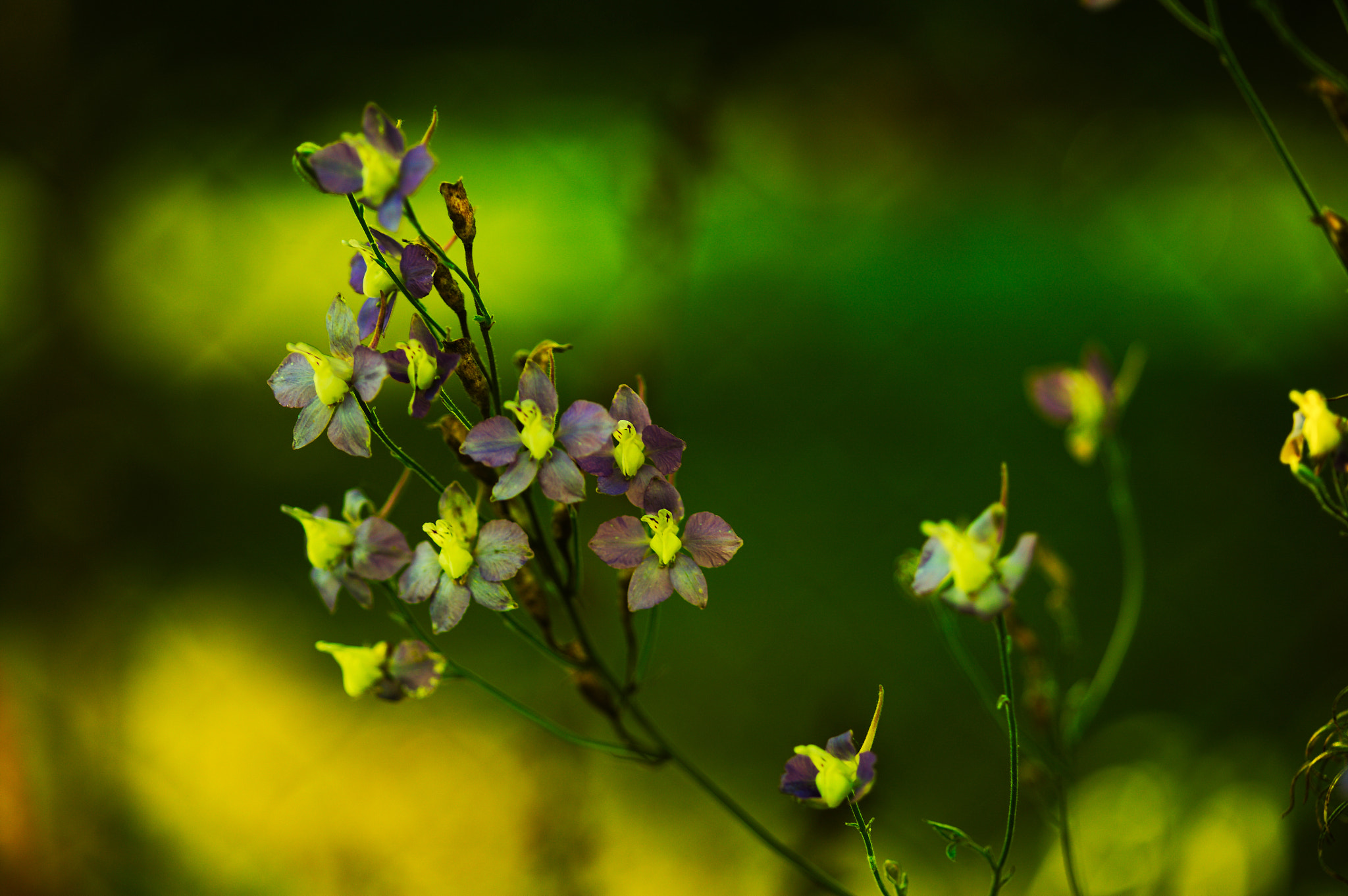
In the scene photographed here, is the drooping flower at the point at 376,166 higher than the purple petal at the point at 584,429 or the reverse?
higher

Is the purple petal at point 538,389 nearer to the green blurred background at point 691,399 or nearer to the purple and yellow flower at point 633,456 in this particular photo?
the purple and yellow flower at point 633,456

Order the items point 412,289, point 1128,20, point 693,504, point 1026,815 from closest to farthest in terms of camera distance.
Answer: point 412,289 < point 1026,815 < point 693,504 < point 1128,20

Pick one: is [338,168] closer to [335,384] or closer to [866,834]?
[335,384]

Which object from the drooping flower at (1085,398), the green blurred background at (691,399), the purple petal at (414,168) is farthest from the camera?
the green blurred background at (691,399)

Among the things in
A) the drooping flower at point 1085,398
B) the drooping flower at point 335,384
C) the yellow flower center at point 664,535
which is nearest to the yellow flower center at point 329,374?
the drooping flower at point 335,384

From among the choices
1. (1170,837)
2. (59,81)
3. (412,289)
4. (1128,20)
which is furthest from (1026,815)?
(59,81)

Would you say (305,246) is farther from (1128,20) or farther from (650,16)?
(1128,20)

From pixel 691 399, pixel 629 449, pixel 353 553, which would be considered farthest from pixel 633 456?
pixel 691 399
